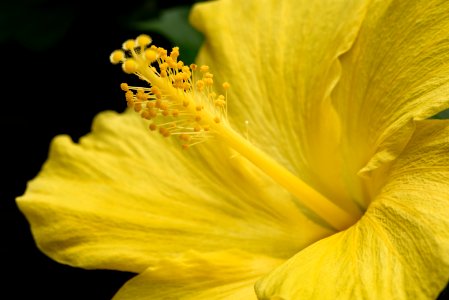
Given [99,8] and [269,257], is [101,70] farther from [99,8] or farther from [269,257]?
[269,257]

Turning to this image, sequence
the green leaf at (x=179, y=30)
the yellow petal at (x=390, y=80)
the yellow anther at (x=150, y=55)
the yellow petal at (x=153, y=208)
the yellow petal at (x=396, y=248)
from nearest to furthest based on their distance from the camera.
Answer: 1. the yellow petal at (x=396, y=248)
2. the yellow petal at (x=390, y=80)
3. the yellow anther at (x=150, y=55)
4. the yellow petal at (x=153, y=208)
5. the green leaf at (x=179, y=30)

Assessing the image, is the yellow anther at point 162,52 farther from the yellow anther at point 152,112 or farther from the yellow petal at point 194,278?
the yellow petal at point 194,278

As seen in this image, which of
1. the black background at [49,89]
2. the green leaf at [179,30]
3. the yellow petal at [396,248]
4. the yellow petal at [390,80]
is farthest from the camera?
the black background at [49,89]

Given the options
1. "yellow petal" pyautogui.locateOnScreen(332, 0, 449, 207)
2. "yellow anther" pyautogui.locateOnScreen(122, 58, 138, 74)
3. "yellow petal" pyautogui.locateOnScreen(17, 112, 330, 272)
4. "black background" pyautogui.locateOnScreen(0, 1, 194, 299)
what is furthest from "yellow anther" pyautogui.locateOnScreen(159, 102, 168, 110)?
"black background" pyautogui.locateOnScreen(0, 1, 194, 299)

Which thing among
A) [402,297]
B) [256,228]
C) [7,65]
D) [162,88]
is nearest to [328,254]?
[402,297]

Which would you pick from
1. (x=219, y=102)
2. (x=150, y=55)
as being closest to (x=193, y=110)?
(x=219, y=102)

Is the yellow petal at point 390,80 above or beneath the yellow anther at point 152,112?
beneath

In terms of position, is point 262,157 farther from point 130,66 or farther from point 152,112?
point 130,66

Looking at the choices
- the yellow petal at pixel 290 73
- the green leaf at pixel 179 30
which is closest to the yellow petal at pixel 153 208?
the yellow petal at pixel 290 73
